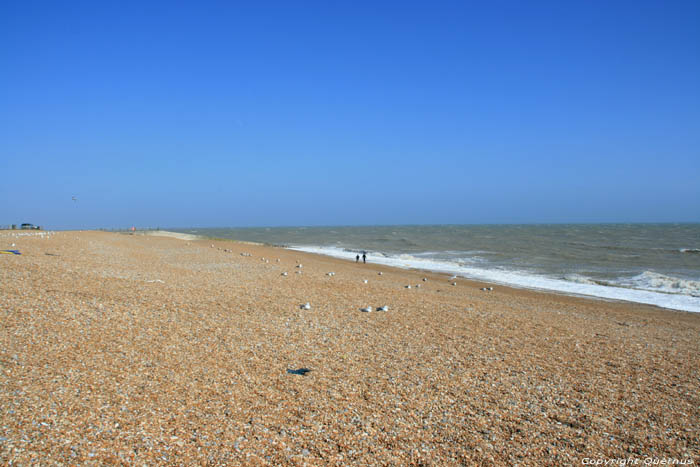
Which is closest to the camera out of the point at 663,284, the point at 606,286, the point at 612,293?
the point at 612,293

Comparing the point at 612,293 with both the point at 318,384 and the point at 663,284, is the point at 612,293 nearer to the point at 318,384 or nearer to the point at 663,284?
the point at 663,284

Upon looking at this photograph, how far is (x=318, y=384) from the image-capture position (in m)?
5.54

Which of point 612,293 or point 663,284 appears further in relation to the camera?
point 663,284

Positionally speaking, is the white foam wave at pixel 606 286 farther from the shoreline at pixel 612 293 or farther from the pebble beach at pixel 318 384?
the pebble beach at pixel 318 384

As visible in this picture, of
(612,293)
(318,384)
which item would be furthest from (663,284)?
(318,384)

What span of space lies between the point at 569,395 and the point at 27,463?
5.76m

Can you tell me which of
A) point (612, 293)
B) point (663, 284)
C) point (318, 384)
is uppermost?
point (318, 384)

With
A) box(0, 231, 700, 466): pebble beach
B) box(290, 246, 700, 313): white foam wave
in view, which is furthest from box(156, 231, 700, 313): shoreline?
box(0, 231, 700, 466): pebble beach

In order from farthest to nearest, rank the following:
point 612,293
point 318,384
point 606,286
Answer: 1. point 606,286
2. point 612,293
3. point 318,384

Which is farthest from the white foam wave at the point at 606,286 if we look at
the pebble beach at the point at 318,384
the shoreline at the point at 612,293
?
the pebble beach at the point at 318,384

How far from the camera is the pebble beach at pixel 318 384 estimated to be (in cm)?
405

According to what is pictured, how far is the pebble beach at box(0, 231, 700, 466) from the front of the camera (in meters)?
4.05

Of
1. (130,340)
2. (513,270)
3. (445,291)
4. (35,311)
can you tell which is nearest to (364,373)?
(130,340)

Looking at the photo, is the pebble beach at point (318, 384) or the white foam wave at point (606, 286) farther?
the white foam wave at point (606, 286)
